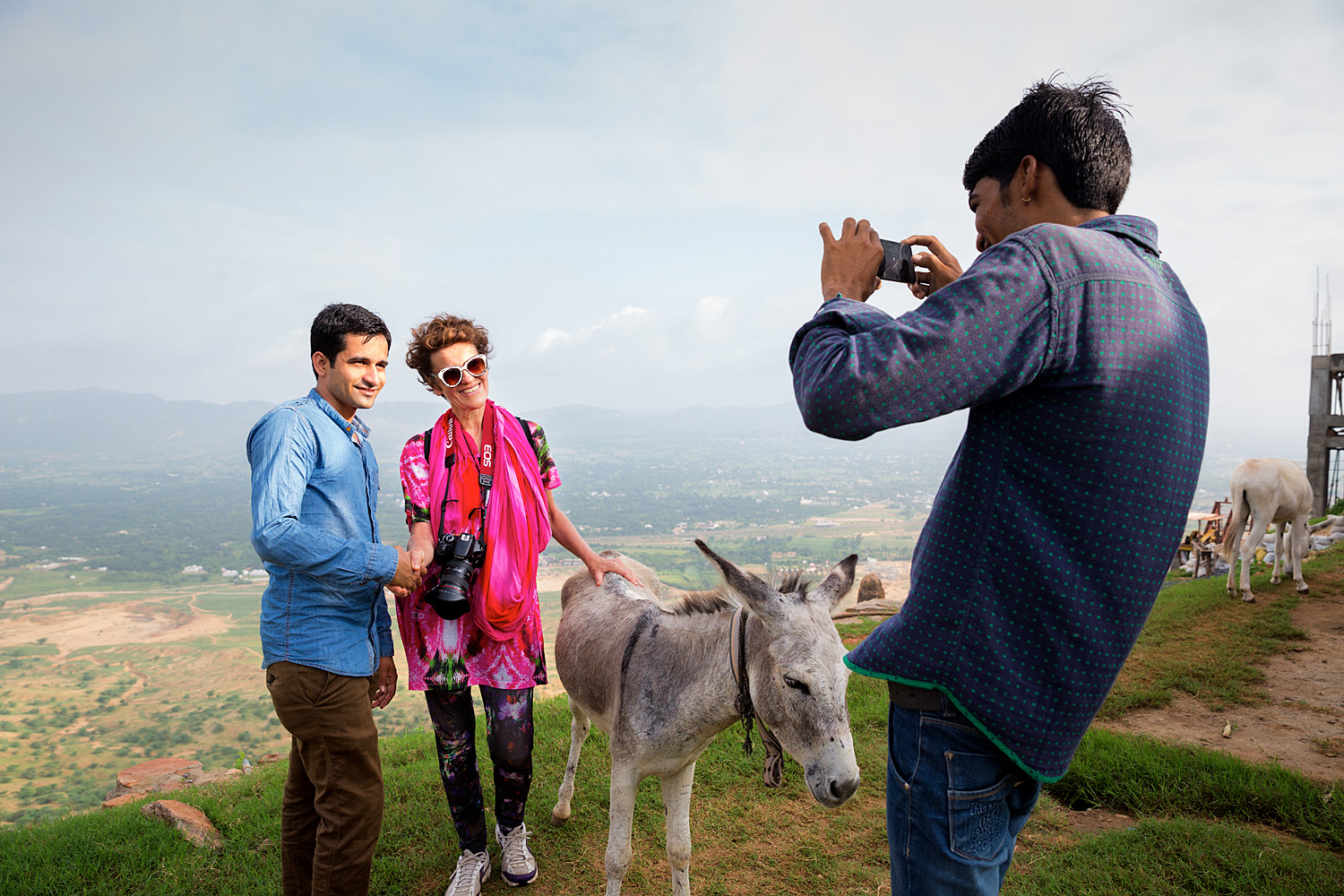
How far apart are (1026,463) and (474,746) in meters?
3.52

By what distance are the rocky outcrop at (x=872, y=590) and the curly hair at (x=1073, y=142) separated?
1364 cm

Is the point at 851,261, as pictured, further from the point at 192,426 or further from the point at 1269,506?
the point at 192,426

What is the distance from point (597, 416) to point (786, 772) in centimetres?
14102

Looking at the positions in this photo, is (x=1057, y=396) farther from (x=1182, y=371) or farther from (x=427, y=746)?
(x=427, y=746)

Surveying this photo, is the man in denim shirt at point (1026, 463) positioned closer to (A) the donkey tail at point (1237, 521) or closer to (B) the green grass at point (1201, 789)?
(B) the green grass at point (1201, 789)

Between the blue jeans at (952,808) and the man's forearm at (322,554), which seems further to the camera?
the man's forearm at (322,554)

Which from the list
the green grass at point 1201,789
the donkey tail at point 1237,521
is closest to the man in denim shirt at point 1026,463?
the green grass at point 1201,789

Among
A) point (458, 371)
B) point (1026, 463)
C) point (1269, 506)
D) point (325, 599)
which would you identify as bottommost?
point (1269, 506)

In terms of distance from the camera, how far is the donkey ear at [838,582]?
295cm

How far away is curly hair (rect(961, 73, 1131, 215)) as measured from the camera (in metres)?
1.55

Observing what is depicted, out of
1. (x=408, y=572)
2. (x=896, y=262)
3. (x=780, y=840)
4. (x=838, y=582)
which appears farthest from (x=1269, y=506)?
(x=408, y=572)

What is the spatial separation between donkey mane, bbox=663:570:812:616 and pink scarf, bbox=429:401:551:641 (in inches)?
35.1

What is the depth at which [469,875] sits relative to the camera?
3.83 m

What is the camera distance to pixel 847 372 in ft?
4.19
